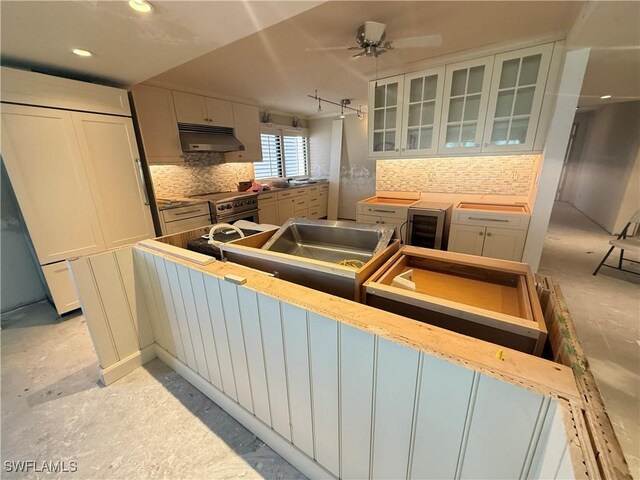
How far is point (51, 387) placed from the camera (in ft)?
5.30

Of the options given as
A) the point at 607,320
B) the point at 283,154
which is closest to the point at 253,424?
the point at 607,320

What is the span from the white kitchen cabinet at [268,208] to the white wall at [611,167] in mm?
5820

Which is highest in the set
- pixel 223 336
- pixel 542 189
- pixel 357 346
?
pixel 542 189

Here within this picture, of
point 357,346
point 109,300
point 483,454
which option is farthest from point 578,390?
point 109,300

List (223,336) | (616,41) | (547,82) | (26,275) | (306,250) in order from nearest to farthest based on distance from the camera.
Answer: (223,336) < (306,250) < (616,41) < (547,82) < (26,275)

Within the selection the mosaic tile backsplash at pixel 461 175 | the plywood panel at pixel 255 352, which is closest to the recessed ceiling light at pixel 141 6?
the plywood panel at pixel 255 352

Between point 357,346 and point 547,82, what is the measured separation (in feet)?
9.80

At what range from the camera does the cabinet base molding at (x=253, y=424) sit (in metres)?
1.09

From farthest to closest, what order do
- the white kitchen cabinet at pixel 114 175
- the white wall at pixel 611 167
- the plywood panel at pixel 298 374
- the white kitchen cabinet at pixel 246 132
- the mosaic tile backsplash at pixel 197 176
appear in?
the white wall at pixel 611 167
the white kitchen cabinet at pixel 246 132
the mosaic tile backsplash at pixel 197 176
the white kitchen cabinet at pixel 114 175
the plywood panel at pixel 298 374

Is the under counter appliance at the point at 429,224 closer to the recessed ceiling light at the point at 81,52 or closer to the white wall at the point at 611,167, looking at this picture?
the recessed ceiling light at the point at 81,52

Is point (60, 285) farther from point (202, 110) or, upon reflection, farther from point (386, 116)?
point (386, 116)

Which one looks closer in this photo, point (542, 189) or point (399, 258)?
point (399, 258)

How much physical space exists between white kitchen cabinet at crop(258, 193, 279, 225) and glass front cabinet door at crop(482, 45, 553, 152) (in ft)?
9.75

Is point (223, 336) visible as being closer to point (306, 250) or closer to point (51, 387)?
point (306, 250)
